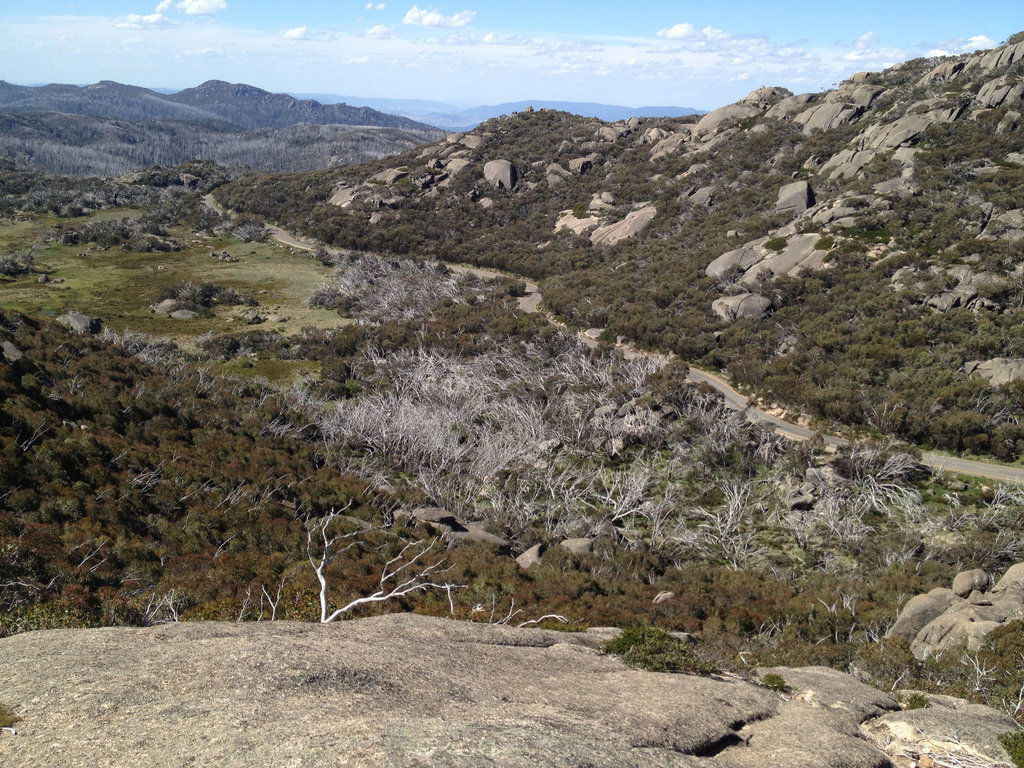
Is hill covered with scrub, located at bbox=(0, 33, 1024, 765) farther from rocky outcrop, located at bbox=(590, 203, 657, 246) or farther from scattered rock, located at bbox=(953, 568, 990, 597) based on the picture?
rocky outcrop, located at bbox=(590, 203, 657, 246)

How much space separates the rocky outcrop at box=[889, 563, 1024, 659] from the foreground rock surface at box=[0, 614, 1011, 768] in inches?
203

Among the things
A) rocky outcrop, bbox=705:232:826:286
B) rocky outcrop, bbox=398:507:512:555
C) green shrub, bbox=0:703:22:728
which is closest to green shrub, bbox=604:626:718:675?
green shrub, bbox=0:703:22:728

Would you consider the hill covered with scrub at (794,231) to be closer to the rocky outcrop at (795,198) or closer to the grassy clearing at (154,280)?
the rocky outcrop at (795,198)

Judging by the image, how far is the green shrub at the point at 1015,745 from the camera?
6218 mm

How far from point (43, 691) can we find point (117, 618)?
4.08 metres

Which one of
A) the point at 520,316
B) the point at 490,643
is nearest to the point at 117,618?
the point at 490,643

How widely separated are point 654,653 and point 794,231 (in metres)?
38.7

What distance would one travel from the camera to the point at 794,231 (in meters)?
40.5

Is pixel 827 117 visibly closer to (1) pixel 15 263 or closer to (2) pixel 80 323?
(2) pixel 80 323

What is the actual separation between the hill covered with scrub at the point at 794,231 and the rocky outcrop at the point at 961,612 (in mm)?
10739

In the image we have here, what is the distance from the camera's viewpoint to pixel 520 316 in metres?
40.1

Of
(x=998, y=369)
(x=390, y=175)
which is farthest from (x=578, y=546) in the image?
(x=390, y=175)

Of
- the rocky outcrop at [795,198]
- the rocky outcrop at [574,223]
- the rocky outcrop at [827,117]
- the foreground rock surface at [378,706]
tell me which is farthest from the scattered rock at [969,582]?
the rocky outcrop at [827,117]

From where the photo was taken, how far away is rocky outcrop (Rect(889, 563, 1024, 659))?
11875 millimetres
